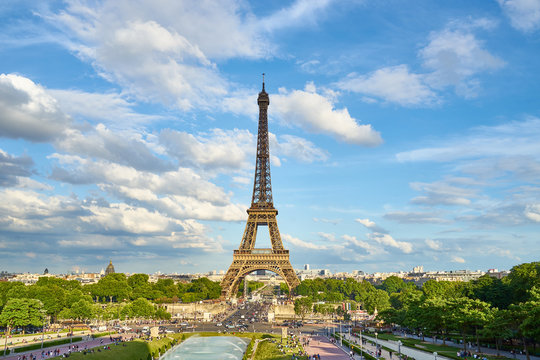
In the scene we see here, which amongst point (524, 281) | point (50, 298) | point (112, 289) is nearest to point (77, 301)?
point (50, 298)

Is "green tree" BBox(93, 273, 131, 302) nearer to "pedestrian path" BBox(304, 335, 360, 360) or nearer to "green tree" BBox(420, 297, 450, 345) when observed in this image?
"pedestrian path" BBox(304, 335, 360, 360)

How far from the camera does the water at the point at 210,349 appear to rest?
6856 centimetres

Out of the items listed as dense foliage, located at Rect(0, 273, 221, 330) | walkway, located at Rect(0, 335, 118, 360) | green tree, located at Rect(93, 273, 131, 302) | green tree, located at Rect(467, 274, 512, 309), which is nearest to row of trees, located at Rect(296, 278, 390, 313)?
dense foliage, located at Rect(0, 273, 221, 330)

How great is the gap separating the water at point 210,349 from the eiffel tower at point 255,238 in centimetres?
3780

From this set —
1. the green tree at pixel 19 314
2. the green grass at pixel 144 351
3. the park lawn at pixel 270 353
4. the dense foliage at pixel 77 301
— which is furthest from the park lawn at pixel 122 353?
the dense foliage at pixel 77 301

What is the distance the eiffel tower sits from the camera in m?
125

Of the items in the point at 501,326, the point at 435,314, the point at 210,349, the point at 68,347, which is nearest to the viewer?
the point at 501,326

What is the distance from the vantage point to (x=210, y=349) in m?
76.2

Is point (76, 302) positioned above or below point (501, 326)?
below

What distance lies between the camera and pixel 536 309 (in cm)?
4841

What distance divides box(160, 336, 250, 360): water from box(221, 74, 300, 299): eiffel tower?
3780cm

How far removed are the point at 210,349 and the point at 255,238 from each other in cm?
5601

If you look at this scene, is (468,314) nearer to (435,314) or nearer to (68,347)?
(435,314)

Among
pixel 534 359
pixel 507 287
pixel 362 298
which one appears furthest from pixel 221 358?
pixel 362 298
